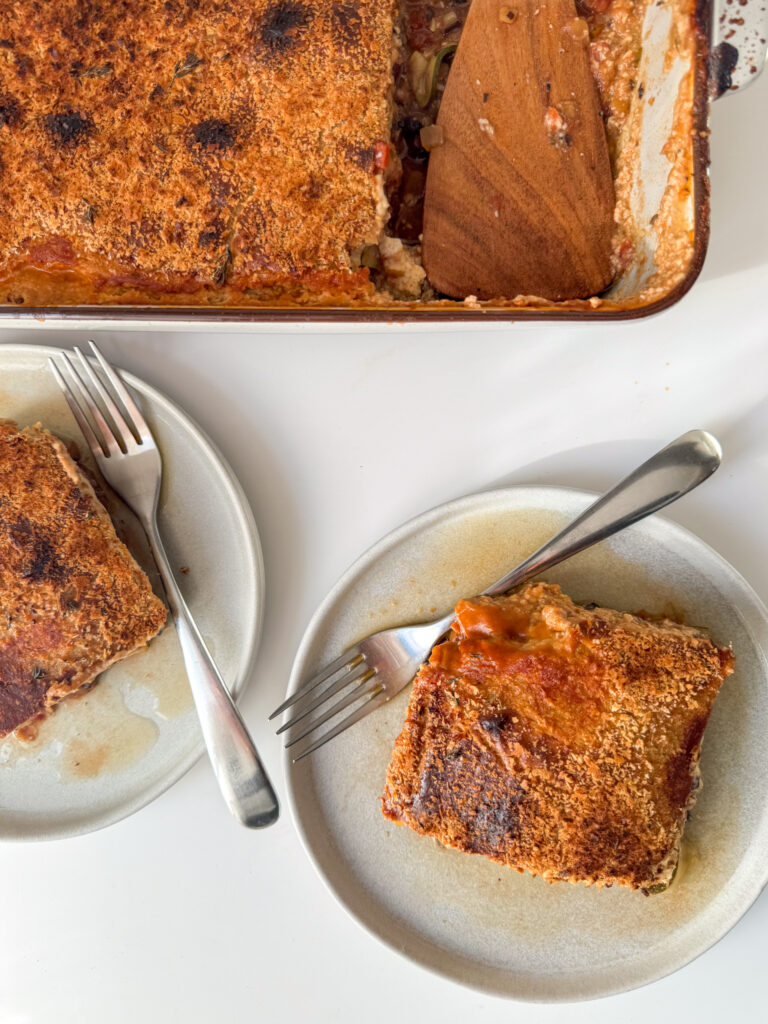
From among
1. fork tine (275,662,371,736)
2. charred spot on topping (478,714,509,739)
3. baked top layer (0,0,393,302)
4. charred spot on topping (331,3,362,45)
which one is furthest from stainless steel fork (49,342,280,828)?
charred spot on topping (331,3,362,45)

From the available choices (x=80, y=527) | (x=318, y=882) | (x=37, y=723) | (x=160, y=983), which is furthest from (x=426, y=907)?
(x=80, y=527)

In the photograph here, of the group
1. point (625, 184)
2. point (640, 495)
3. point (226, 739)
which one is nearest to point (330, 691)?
point (226, 739)

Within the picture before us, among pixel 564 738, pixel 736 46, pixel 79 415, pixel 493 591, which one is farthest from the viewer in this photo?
pixel 79 415

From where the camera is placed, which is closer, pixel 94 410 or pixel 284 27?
pixel 284 27

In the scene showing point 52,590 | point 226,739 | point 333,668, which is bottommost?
point 226,739

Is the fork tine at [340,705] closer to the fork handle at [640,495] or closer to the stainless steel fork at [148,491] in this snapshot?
the stainless steel fork at [148,491]

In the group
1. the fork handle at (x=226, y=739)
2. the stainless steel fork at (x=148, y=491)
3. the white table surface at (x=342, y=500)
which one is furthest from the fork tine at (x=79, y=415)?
the fork handle at (x=226, y=739)

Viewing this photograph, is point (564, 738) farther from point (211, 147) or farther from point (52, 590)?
point (211, 147)
